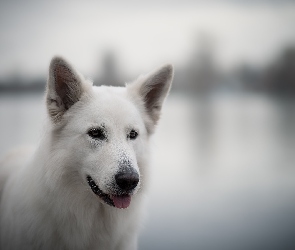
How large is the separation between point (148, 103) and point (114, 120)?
0.66 metres

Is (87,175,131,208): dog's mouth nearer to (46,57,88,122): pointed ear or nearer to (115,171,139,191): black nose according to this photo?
(115,171,139,191): black nose

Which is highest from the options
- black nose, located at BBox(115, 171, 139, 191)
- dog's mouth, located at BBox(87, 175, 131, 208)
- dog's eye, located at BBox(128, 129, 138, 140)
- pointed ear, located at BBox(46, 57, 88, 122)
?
pointed ear, located at BBox(46, 57, 88, 122)

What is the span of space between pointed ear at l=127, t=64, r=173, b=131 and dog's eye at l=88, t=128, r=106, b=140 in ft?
2.12

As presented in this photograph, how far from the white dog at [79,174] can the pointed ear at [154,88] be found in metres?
0.25

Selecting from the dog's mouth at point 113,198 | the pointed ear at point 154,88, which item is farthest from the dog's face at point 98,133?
the pointed ear at point 154,88

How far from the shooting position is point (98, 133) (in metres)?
2.65

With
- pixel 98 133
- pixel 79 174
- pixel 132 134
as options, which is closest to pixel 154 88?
pixel 132 134

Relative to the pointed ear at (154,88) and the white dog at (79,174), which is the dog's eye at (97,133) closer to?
the white dog at (79,174)

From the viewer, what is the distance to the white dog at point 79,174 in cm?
257

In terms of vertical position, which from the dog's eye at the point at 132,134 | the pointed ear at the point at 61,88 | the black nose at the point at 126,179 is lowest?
the black nose at the point at 126,179

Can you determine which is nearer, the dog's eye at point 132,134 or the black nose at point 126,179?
the black nose at point 126,179

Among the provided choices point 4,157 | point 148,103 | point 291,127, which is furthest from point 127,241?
point 291,127

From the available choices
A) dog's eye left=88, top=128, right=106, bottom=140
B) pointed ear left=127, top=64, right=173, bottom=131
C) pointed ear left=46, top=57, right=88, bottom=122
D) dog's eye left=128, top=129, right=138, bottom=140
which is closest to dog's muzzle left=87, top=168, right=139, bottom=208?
dog's eye left=88, top=128, right=106, bottom=140

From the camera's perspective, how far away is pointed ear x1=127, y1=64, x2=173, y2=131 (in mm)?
3086
